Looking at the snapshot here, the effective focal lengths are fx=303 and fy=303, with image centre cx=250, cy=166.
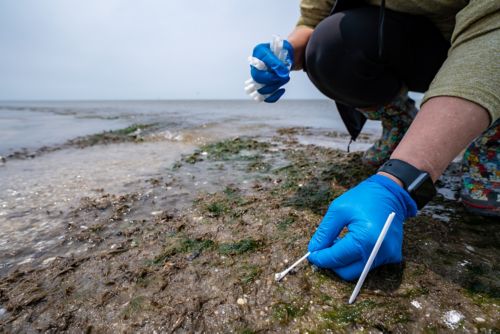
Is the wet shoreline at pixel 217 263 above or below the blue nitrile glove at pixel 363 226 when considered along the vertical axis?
below

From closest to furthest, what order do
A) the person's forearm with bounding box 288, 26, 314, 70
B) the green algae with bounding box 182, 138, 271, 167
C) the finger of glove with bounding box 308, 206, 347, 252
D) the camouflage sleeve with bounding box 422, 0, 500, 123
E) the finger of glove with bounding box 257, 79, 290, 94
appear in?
the camouflage sleeve with bounding box 422, 0, 500, 123, the finger of glove with bounding box 308, 206, 347, 252, the finger of glove with bounding box 257, 79, 290, 94, the person's forearm with bounding box 288, 26, 314, 70, the green algae with bounding box 182, 138, 271, 167

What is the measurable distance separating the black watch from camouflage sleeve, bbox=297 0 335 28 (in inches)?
71.5

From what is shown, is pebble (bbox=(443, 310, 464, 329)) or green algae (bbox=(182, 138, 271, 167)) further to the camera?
green algae (bbox=(182, 138, 271, 167))

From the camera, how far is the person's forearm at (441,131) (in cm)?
128

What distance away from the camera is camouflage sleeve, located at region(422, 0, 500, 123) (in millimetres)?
1257

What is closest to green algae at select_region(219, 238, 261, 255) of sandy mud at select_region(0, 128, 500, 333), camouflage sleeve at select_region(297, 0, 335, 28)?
sandy mud at select_region(0, 128, 500, 333)

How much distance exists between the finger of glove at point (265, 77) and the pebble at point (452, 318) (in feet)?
5.10

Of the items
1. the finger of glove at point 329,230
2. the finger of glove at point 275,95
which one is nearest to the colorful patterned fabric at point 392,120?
the finger of glove at point 275,95

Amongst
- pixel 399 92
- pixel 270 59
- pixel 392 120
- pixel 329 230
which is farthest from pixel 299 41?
pixel 329 230

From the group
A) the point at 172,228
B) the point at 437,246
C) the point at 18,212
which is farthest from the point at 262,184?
the point at 18,212

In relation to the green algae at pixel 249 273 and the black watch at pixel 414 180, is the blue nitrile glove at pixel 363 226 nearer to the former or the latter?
the black watch at pixel 414 180

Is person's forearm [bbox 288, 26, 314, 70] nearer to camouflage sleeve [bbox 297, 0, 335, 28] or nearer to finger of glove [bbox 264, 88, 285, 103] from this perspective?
camouflage sleeve [bbox 297, 0, 335, 28]

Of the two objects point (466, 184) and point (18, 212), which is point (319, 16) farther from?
point (18, 212)

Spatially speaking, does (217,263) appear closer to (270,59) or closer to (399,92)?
(270,59)
